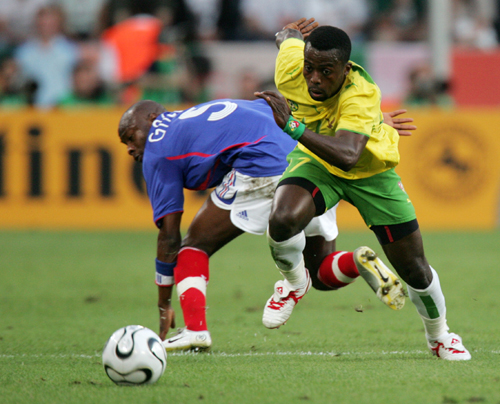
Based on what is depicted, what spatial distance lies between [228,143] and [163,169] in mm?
483

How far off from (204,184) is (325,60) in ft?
4.88

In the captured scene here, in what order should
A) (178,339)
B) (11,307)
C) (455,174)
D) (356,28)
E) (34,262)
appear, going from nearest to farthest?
(178,339)
(11,307)
(34,262)
(455,174)
(356,28)

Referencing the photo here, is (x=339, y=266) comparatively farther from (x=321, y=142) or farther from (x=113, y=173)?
(x=113, y=173)

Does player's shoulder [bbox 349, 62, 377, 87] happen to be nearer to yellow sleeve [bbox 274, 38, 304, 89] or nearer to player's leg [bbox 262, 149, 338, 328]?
yellow sleeve [bbox 274, 38, 304, 89]

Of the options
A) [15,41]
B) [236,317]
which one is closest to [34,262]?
[236,317]

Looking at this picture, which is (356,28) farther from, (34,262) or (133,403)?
(133,403)

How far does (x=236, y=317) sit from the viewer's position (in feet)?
20.9

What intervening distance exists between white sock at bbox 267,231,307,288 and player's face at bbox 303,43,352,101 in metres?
0.88

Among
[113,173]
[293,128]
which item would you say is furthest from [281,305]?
[113,173]

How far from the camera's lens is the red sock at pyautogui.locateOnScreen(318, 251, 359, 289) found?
17.8ft

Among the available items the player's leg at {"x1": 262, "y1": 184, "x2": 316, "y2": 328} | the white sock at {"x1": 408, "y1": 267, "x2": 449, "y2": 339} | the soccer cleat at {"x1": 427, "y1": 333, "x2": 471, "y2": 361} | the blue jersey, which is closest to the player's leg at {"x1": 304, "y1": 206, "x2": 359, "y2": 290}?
the player's leg at {"x1": 262, "y1": 184, "x2": 316, "y2": 328}

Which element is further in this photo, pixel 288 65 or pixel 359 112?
pixel 288 65

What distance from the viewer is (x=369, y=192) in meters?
4.68

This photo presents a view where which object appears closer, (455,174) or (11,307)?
(11,307)
